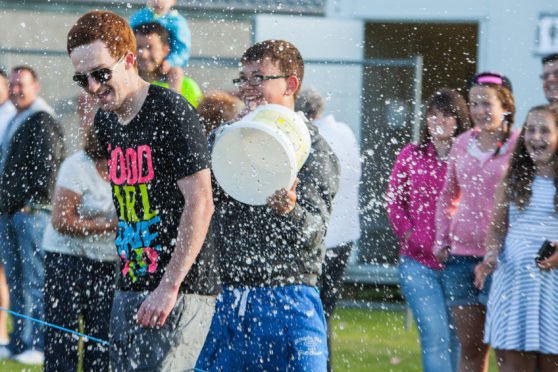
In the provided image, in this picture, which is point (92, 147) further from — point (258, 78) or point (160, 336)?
point (160, 336)

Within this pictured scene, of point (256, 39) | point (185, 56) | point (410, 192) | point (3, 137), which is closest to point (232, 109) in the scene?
point (185, 56)

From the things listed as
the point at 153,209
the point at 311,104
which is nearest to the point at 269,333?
the point at 153,209

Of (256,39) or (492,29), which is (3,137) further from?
(492,29)

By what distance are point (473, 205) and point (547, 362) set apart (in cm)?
84

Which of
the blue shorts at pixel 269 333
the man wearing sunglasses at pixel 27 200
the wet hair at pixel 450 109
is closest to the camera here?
the blue shorts at pixel 269 333

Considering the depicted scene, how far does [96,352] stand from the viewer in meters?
4.38

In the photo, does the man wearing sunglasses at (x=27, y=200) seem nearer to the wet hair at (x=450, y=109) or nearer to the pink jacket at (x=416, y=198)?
the pink jacket at (x=416, y=198)

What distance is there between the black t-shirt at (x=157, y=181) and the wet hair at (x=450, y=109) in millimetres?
2038

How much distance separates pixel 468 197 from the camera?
14.7 ft

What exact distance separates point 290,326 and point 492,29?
15.9ft

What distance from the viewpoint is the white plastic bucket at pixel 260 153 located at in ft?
10.3

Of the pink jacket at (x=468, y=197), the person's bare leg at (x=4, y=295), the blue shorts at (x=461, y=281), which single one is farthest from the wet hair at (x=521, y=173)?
the person's bare leg at (x=4, y=295)

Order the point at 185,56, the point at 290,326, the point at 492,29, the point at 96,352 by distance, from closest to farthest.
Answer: the point at 290,326
the point at 96,352
the point at 185,56
the point at 492,29

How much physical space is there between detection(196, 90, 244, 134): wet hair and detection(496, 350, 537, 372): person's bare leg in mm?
1651
